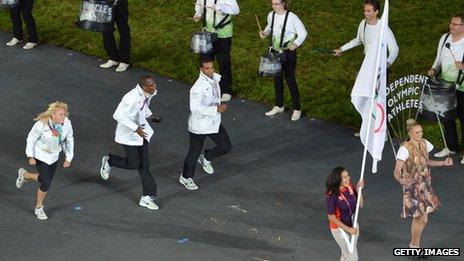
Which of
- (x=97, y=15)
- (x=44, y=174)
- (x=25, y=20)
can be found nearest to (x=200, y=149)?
(x=44, y=174)

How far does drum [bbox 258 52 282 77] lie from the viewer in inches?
643

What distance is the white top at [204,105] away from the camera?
14.1 m

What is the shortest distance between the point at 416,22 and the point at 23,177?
27.5ft

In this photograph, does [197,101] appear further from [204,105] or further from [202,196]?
[202,196]

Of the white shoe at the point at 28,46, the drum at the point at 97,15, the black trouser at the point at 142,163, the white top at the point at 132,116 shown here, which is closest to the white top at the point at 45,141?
the white top at the point at 132,116

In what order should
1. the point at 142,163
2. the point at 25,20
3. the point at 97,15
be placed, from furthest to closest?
the point at 25,20
the point at 97,15
the point at 142,163

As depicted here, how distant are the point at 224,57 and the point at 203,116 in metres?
3.30

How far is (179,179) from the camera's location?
1494 cm

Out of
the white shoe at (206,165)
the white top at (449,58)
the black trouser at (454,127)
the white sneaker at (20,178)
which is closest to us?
the white sneaker at (20,178)

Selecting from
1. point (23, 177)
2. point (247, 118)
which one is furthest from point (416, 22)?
point (23, 177)

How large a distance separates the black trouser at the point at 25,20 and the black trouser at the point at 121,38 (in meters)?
1.59

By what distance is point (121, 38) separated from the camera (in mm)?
18672

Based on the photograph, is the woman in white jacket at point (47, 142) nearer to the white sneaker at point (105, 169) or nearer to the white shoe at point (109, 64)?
the white sneaker at point (105, 169)

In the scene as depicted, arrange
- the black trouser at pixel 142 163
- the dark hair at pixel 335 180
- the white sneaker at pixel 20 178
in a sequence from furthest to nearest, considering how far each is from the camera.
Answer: the white sneaker at pixel 20 178, the black trouser at pixel 142 163, the dark hair at pixel 335 180
